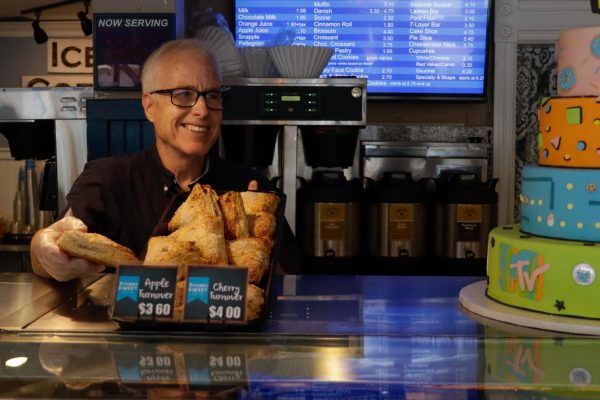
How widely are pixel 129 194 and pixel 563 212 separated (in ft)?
4.40

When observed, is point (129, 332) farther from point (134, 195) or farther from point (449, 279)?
point (134, 195)

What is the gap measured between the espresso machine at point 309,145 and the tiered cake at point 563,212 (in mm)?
1570

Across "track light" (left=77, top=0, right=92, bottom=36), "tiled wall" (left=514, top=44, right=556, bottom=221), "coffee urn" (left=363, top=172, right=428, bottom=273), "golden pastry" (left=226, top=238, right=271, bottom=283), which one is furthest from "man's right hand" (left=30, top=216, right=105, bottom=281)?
"track light" (left=77, top=0, right=92, bottom=36)

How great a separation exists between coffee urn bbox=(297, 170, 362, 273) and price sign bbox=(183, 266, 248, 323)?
7.00 ft

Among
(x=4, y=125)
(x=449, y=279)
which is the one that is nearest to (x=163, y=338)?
(x=449, y=279)

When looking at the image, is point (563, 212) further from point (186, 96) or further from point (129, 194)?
point (129, 194)

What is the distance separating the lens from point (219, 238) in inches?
44.8

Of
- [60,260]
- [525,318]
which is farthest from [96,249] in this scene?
[525,318]

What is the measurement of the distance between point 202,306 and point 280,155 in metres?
2.15

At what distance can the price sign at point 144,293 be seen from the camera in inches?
40.0

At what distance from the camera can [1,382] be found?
93 centimetres

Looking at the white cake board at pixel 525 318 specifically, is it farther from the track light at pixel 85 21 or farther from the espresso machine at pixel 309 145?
the track light at pixel 85 21

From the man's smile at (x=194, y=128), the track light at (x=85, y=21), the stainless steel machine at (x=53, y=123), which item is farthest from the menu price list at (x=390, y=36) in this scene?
the track light at (x=85, y=21)

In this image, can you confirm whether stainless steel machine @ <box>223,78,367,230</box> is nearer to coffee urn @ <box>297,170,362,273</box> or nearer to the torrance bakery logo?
coffee urn @ <box>297,170,362,273</box>
